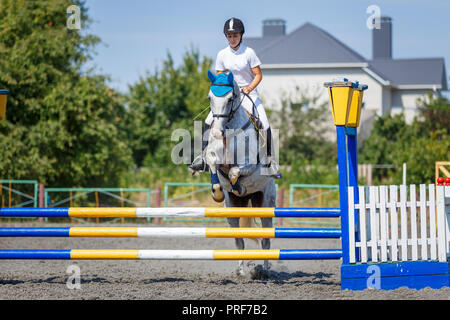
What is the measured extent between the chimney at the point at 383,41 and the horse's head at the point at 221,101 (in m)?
34.9

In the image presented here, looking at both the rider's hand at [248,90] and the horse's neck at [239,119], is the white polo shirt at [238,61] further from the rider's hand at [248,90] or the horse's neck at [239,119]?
the horse's neck at [239,119]

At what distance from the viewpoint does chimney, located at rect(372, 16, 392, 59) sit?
3844 centimetres

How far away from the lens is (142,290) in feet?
17.7

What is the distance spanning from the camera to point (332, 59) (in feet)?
103

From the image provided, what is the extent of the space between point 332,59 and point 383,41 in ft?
29.4

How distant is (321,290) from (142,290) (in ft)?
5.70

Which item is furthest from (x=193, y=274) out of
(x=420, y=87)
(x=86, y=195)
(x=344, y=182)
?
(x=420, y=87)

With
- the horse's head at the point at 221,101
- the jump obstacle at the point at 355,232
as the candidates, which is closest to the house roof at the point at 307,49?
the horse's head at the point at 221,101

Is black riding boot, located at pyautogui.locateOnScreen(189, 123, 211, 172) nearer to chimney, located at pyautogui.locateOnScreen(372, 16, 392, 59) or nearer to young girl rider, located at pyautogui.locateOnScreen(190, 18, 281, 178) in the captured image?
young girl rider, located at pyautogui.locateOnScreen(190, 18, 281, 178)

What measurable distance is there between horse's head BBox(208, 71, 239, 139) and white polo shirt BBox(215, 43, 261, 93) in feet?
2.17

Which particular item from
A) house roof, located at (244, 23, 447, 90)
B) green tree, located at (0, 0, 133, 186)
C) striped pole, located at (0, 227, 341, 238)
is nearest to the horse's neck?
striped pole, located at (0, 227, 341, 238)

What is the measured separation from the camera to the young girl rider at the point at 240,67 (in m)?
6.49

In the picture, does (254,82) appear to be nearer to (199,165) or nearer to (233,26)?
(233,26)
